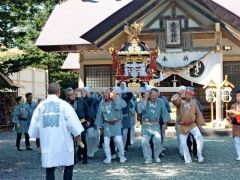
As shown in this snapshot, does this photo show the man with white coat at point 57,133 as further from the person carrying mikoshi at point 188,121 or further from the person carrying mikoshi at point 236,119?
the person carrying mikoshi at point 236,119

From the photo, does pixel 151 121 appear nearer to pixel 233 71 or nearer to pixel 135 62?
pixel 135 62

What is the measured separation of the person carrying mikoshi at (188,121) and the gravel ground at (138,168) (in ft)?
1.11

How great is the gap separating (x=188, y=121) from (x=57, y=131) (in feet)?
15.4

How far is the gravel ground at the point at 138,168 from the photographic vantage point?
9539 mm

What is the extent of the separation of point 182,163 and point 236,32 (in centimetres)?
897

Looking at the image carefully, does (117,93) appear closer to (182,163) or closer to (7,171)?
(182,163)

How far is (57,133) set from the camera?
7.23m

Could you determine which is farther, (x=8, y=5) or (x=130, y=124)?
(x=130, y=124)

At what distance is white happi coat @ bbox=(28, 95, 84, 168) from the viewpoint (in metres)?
7.22

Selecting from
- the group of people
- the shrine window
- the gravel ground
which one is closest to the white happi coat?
the gravel ground

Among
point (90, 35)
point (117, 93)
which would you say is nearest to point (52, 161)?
point (117, 93)

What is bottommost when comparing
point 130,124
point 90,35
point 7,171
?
point 7,171

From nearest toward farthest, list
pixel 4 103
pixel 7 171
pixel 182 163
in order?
1. pixel 7 171
2. pixel 182 163
3. pixel 4 103

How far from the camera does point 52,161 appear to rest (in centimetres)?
720
